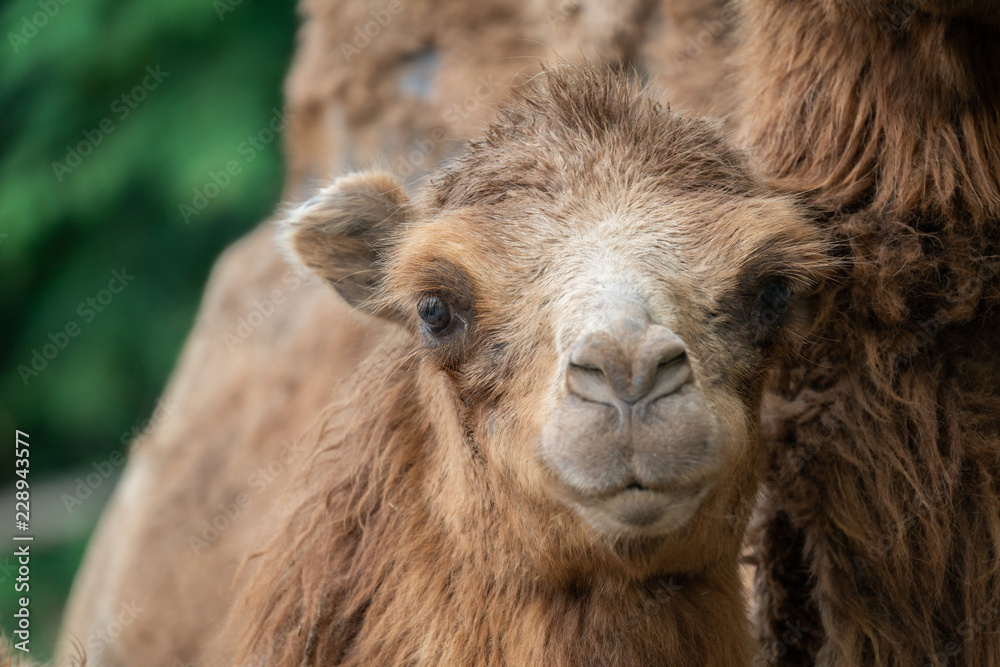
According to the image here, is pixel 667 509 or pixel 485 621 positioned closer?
pixel 667 509

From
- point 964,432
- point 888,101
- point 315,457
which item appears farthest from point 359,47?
point 964,432

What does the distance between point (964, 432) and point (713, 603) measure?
1.01 meters

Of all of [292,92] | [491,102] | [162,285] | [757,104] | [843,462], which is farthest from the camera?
[162,285]

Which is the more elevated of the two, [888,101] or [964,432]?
[888,101]

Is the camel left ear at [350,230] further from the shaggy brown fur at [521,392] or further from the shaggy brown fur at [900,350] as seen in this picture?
the shaggy brown fur at [900,350]

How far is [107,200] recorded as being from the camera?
1008cm

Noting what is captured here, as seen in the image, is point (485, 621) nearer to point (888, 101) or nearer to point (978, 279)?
point (978, 279)

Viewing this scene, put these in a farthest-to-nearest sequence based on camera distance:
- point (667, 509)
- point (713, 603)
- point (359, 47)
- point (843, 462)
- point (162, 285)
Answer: point (162, 285) < point (359, 47) < point (843, 462) < point (713, 603) < point (667, 509)

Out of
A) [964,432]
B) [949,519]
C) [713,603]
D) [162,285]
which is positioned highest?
[964,432]

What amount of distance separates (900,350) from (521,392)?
4.39ft

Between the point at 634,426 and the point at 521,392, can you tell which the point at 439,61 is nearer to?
the point at 521,392

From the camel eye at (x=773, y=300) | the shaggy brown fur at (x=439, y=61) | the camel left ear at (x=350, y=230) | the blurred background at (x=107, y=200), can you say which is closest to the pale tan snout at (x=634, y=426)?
the camel eye at (x=773, y=300)

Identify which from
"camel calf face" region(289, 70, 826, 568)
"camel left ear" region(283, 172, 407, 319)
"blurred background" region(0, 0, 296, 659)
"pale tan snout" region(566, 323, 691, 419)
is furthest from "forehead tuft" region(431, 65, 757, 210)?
"blurred background" region(0, 0, 296, 659)

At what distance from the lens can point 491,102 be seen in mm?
6367
